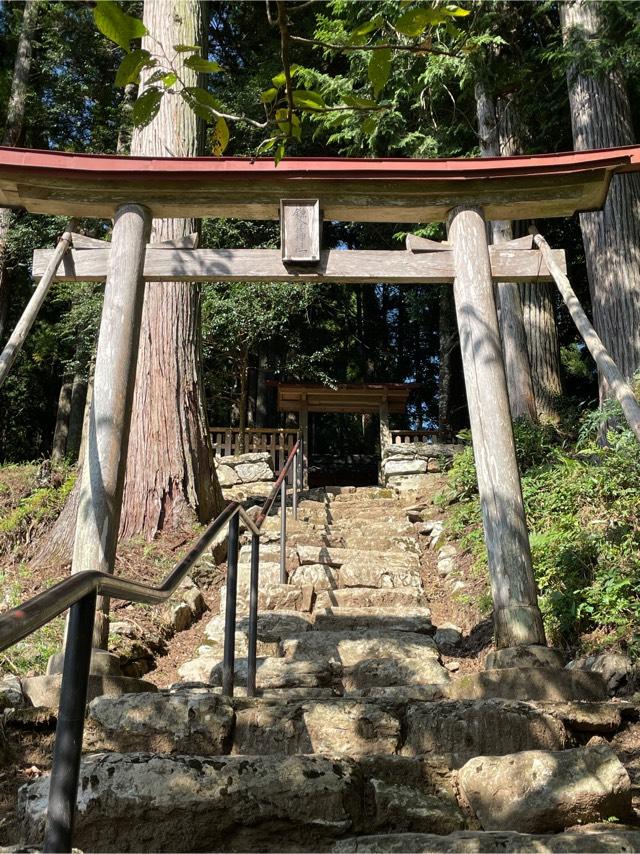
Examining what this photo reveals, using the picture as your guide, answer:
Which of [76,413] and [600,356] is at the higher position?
[76,413]

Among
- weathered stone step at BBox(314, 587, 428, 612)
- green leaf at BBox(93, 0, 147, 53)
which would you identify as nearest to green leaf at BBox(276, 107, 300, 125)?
green leaf at BBox(93, 0, 147, 53)

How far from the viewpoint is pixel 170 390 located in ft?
23.2

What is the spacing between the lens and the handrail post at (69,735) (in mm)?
1506

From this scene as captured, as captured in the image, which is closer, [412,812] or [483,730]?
[412,812]

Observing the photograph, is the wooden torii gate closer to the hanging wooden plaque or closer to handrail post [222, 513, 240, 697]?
the hanging wooden plaque

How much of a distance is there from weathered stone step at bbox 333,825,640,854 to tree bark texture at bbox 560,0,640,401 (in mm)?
6375

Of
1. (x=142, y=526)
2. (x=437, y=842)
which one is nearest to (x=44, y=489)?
(x=142, y=526)

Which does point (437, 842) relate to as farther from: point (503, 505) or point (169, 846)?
point (503, 505)

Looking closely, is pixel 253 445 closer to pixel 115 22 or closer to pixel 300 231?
pixel 300 231

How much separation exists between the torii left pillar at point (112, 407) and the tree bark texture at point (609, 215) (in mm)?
5156

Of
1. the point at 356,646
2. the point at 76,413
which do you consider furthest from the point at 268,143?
the point at 76,413

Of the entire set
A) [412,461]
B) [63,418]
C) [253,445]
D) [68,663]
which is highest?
[63,418]

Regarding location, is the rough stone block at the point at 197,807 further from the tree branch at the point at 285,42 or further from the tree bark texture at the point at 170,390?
the tree bark texture at the point at 170,390

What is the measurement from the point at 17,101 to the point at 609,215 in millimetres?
10090
